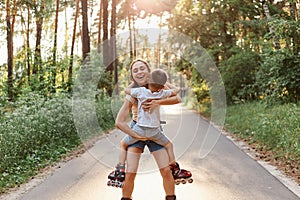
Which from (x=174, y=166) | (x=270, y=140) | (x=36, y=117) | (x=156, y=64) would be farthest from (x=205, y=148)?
(x=174, y=166)

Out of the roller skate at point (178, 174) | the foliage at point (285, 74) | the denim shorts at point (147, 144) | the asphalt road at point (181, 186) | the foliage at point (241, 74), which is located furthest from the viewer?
the foliage at point (241, 74)

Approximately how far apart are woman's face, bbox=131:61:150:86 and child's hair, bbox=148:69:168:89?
0.19ft

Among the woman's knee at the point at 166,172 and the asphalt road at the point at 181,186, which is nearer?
the woman's knee at the point at 166,172

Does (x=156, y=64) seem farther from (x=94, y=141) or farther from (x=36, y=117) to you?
(x=94, y=141)

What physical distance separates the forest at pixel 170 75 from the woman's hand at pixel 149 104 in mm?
2322

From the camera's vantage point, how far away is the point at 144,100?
458cm

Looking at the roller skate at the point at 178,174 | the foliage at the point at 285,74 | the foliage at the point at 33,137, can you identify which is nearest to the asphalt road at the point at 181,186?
the foliage at the point at 33,137

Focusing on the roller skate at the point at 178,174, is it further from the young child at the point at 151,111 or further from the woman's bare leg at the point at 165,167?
the young child at the point at 151,111

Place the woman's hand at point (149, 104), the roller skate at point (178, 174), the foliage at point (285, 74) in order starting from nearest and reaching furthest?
the woman's hand at point (149, 104)
the roller skate at point (178, 174)
the foliage at point (285, 74)

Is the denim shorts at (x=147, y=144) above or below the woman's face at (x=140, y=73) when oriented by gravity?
below

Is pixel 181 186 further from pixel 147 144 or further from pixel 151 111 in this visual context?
pixel 151 111

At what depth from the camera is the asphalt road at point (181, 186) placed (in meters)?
6.83

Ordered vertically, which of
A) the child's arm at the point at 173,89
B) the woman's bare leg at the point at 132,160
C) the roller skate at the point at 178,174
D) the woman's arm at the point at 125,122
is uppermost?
the child's arm at the point at 173,89

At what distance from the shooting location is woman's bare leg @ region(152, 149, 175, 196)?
4.71 metres
